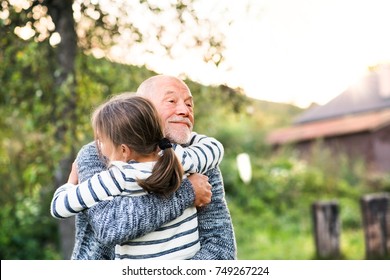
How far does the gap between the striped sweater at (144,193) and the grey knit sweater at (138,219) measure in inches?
1.2

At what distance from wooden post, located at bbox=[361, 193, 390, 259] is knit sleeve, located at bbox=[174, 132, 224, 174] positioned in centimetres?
538

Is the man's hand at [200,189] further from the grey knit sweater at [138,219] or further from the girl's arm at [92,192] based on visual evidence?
the girl's arm at [92,192]

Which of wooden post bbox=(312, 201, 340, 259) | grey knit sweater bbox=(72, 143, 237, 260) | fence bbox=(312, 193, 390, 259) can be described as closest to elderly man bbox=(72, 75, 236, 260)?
grey knit sweater bbox=(72, 143, 237, 260)

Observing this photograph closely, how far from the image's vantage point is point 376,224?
7.00 m

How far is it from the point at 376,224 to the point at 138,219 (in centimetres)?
581

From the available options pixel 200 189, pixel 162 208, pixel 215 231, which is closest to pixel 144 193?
pixel 162 208

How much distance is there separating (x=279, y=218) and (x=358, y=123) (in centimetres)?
552

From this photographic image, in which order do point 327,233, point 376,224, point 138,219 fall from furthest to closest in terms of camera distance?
1. point 327,233
2. point 376,224
3. point 138,219

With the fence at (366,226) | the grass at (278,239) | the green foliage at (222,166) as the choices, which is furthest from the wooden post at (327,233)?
the green foliage at (222,166)

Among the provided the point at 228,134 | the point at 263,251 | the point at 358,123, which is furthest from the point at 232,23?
the point at 358,123

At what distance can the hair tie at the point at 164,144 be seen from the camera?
1.69 m

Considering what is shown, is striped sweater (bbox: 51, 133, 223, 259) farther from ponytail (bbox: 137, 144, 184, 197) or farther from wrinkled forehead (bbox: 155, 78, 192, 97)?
wrinkled forehead (bbox: 155, 78, 192, 97)

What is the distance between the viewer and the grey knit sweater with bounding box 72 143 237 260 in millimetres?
1642

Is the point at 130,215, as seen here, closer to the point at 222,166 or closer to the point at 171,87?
the point at 171,87
